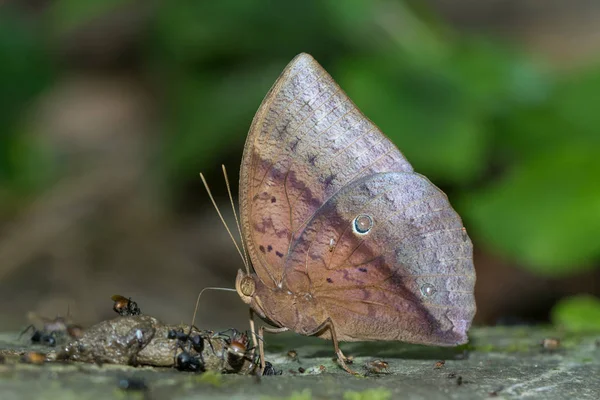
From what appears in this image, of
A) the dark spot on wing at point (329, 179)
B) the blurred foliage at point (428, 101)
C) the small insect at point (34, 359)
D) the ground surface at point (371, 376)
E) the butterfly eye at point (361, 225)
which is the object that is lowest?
the ground surface at point (371, 376)

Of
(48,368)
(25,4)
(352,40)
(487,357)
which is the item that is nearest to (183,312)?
(352,40)

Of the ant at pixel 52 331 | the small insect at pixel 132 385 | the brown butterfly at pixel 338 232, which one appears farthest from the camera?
the ant at pixel 52 331

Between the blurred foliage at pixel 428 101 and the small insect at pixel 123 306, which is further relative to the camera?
the blurred foliage at pixel 428 101

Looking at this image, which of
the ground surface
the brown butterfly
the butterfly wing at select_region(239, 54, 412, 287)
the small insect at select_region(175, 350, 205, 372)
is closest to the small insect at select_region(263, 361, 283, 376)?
the ground surface

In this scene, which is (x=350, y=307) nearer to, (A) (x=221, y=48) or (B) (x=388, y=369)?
(B) (x=388, y=369)

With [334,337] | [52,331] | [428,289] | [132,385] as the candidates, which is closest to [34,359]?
[132,385]

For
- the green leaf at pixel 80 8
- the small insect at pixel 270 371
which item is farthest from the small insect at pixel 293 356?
the green leaf at pixel 80 8

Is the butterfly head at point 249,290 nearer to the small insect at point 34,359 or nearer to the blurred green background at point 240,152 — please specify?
the small insect at point 34,359
